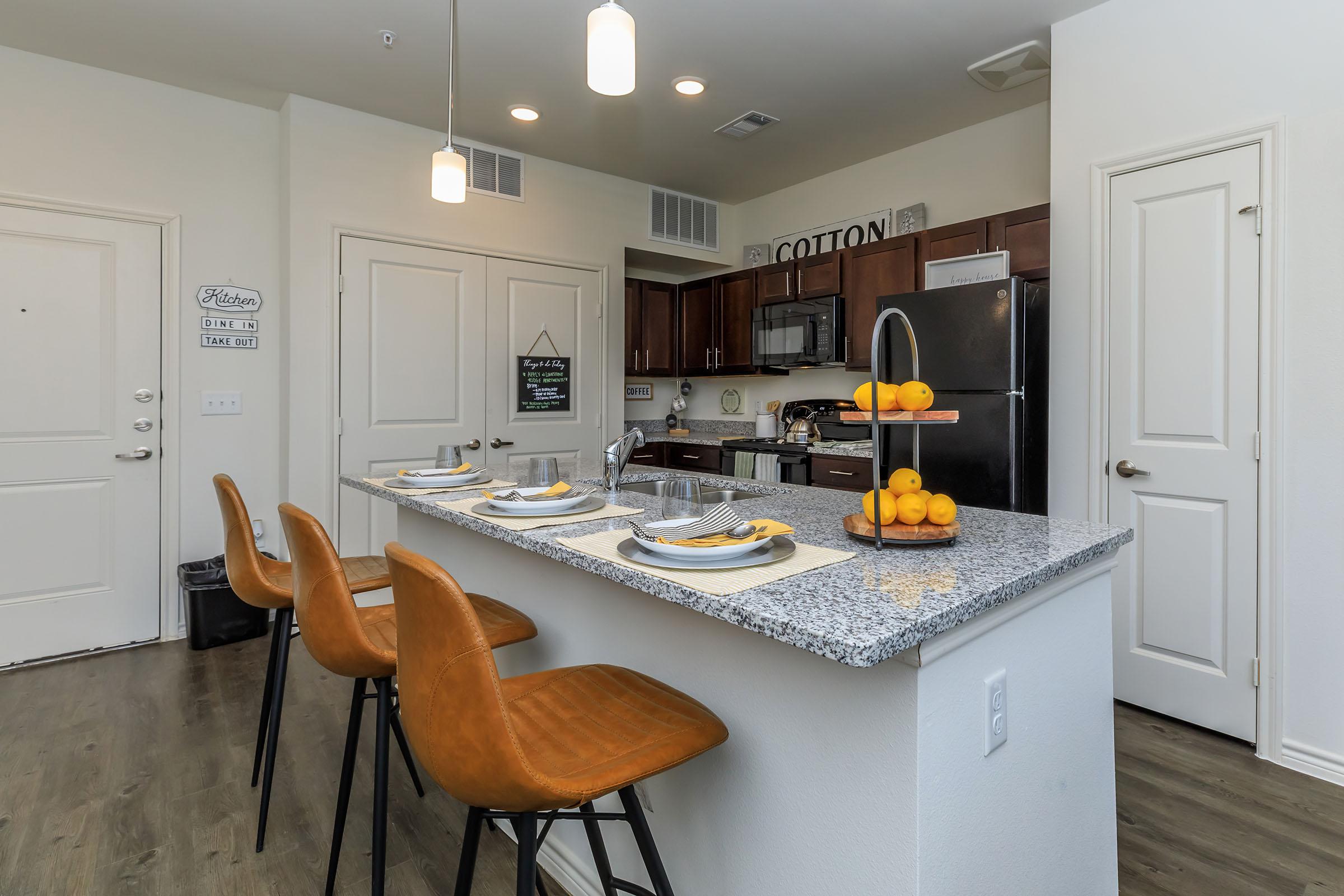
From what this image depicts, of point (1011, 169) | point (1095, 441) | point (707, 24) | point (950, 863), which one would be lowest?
point (950, 863)

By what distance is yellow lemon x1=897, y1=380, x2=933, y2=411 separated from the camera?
123cm

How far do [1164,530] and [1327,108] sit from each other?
1.39m

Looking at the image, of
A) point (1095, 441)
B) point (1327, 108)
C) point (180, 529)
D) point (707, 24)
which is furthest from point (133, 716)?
point (1327, 108)

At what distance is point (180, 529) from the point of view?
347cm

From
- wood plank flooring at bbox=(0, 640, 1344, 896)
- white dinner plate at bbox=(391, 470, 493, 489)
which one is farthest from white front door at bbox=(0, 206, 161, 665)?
white dinner plate at bbox=(391, 470, 493, 489)

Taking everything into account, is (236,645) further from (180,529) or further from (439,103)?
(439,103)

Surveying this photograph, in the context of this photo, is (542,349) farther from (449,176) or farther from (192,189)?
(449,176)

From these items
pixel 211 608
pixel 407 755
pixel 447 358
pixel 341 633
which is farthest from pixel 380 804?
pixel 447 358

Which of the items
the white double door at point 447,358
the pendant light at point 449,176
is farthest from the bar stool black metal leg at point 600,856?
the white double door at point 447,358

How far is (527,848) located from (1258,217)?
2767mm

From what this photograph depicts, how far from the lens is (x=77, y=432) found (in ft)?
10.6

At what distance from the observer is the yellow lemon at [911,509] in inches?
50.2

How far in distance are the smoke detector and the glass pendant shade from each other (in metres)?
→ 2.28

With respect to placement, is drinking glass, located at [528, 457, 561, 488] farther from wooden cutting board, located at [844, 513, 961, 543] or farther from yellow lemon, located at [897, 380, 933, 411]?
yellow lemon, located at [897, 380, 933, 411]
